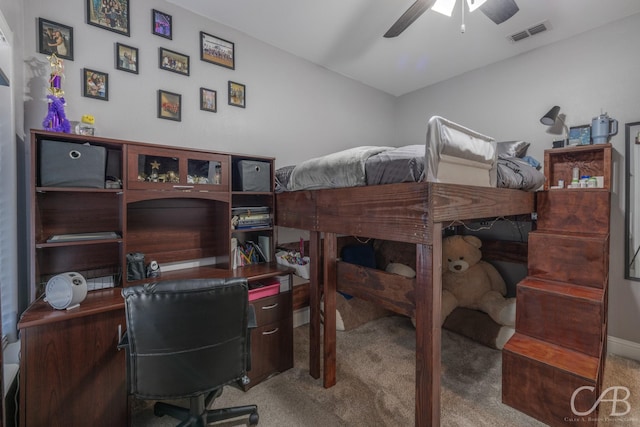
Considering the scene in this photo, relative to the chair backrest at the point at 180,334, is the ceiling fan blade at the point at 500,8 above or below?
above

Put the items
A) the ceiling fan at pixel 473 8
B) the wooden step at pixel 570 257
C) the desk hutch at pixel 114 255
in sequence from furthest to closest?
1. the wooden step at pixel 570 257
2. the ceiling fan at pixel 473 8
3. the desk hutch at pixel 114 255

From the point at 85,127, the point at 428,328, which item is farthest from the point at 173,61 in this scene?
the point at 428,328

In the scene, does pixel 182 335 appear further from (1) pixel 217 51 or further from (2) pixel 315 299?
(1) pixel 217 51

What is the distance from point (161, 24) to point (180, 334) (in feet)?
7.23

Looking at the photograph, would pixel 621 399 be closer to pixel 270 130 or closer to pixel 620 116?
pixel 620 116

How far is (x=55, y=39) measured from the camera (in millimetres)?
1769

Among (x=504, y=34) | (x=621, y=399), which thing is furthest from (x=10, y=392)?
(x=504, y=34)

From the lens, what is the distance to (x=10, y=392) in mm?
1424

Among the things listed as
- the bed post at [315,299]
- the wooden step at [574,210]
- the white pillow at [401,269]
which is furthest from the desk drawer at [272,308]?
the wooden step at [574,210]

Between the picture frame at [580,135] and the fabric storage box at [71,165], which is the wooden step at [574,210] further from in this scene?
the fabric storage box at [71,165]

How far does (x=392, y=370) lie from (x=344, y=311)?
2.56 feet

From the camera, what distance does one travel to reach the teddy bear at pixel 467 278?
2742 millimetres

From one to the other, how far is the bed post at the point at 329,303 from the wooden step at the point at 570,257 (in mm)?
1549

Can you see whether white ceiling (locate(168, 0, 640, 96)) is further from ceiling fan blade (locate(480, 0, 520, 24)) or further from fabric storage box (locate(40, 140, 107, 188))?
fabric storage box (locate(40, 140, 107, 188))
